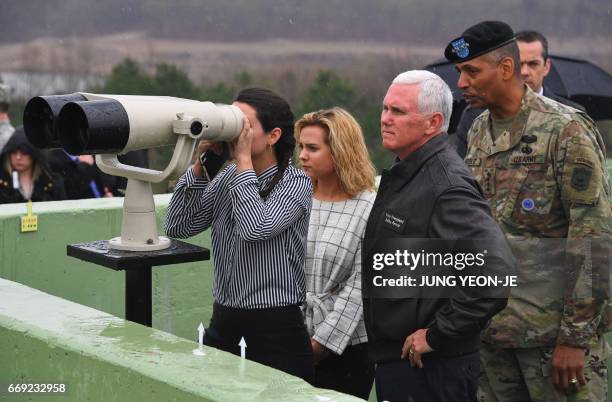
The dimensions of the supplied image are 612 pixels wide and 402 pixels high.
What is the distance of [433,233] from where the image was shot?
10.8 ft

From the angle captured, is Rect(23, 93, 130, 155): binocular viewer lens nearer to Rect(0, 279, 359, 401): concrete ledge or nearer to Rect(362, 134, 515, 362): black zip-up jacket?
Rect(0, 279, 359, 401): concrete ledge

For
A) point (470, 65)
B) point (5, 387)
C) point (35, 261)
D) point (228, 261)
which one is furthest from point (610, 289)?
point (35, 261)

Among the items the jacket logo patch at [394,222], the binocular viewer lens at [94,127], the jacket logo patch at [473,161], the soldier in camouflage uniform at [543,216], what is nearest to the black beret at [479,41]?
the soldier in camouflage uniform at [543,216]

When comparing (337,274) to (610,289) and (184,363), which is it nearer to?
(610,289)

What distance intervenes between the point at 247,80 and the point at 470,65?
13.7 meters

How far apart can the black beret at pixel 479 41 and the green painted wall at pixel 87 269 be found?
181 cm

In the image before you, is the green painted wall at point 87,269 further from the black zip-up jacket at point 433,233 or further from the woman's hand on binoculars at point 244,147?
the black zip-up jacket at point 433,233

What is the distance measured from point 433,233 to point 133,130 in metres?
0.92

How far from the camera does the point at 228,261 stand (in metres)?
3.75

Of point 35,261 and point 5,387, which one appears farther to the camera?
point 35,261

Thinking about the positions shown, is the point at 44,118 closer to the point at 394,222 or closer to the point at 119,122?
the point at 119,122

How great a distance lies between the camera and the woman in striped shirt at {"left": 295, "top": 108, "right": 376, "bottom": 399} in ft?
13.9

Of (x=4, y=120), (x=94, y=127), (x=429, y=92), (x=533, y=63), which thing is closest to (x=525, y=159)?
(x=429, y=92)

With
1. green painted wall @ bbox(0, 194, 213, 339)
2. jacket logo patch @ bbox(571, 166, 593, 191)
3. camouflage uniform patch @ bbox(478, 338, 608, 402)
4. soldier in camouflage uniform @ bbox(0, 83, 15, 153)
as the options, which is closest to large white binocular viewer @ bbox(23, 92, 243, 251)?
jacket logo patch @ bbox(571, 166, 593, 191)
